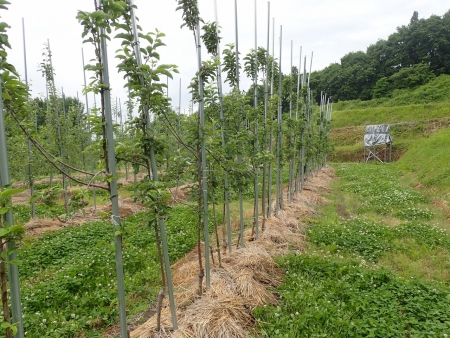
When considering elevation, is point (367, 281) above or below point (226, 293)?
below

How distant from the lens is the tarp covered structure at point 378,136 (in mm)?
26375

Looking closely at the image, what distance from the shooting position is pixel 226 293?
404 centimetres

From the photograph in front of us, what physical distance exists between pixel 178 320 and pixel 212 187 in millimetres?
1790

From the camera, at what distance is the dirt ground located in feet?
10.9

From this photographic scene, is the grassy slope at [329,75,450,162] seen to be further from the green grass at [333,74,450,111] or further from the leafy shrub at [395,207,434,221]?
the leafy shrub at [395,207,434,221]

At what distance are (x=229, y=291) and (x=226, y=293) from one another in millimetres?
112

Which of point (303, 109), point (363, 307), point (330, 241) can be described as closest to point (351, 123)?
point (303, 109)

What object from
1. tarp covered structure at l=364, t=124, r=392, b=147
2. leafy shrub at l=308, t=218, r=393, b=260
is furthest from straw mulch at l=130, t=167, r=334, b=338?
tarp covered structure at l=364, t=124, r=392, b=147

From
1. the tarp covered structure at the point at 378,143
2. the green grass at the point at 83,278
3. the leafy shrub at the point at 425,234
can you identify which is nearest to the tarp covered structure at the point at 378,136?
the tarp covered structure at the point at 378,143

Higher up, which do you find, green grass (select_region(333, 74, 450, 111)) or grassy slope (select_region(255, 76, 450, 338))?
green grass (select_region(333, 74, 450, 111))

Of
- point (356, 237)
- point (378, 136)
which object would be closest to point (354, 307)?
point (356, 237)

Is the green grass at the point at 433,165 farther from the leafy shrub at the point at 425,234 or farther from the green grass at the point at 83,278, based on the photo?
the green grass at the point at 83,278

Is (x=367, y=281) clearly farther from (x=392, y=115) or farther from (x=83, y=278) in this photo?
(x=392, y=115)

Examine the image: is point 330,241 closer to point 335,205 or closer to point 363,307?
point 363,307
